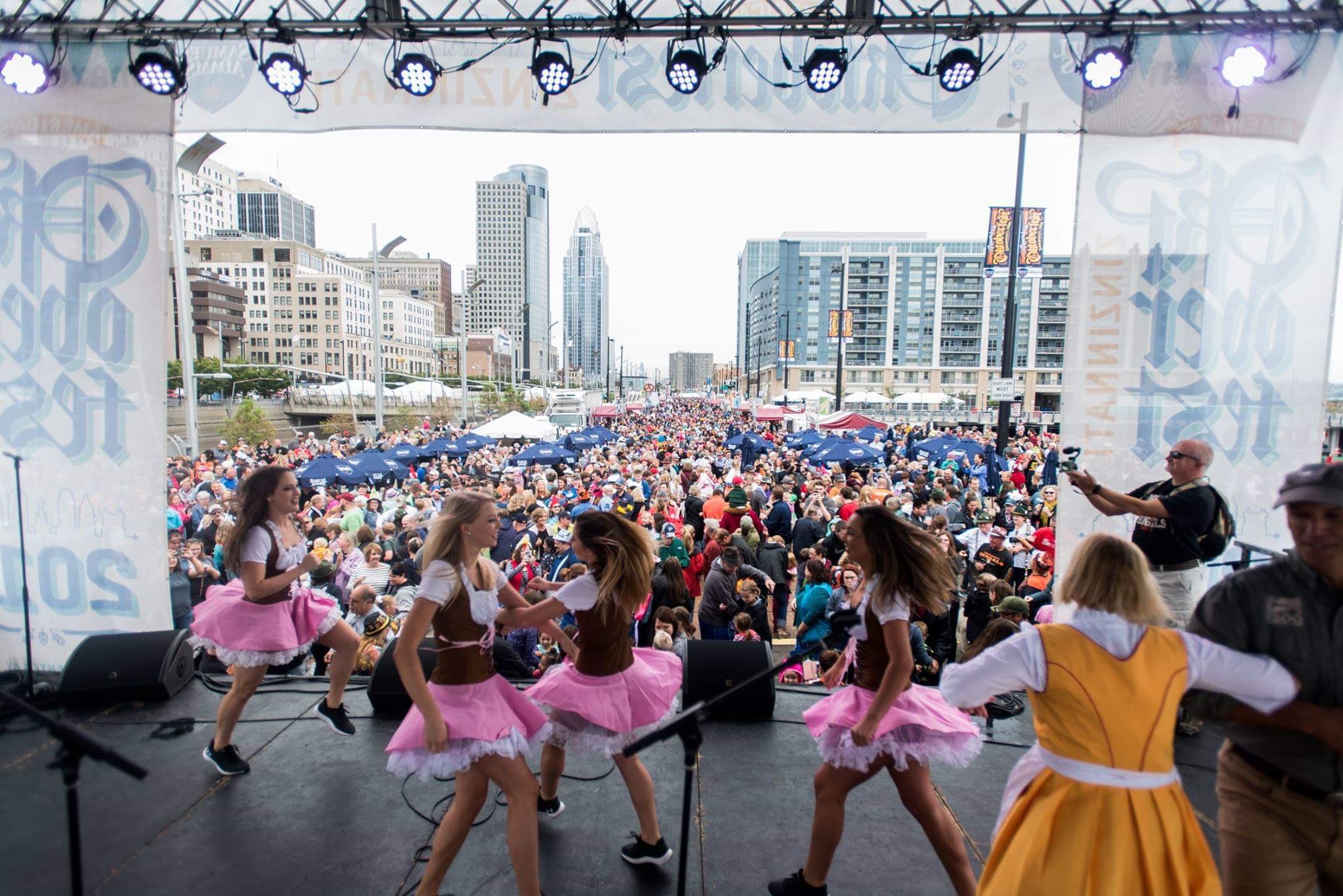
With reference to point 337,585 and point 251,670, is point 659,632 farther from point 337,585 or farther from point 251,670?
point 337,585

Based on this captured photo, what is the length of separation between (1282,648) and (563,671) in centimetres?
246

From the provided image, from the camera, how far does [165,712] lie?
14.5 feet

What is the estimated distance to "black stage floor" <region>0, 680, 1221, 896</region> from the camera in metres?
2.87

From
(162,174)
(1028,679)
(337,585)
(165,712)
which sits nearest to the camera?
(1028,679)

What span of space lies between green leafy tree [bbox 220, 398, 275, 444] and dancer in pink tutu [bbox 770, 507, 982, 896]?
122ft

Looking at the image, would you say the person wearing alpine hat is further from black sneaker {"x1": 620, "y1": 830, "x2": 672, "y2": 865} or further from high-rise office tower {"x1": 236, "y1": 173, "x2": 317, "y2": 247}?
high-rise office tower {"x1": 236, "y1": 173, "x2": 317, "y2": 247}

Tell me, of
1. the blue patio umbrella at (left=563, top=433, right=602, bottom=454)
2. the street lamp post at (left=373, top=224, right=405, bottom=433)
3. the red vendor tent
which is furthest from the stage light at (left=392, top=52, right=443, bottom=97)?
the red vendor tent

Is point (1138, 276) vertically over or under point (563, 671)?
over

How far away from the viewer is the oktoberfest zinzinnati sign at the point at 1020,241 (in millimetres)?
13328

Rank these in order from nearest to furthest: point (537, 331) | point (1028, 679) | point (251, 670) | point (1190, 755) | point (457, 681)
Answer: point (1028, 679), point (457, 681), point (251, 670), point (1190, 755), point (537, 331)

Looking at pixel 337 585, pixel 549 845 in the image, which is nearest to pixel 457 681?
pixel 549 845

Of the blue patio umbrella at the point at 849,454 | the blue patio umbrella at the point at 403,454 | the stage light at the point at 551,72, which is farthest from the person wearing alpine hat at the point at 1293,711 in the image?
the blue patio umbrella at the point at 403,454

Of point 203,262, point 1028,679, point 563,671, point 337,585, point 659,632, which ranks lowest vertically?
point 337,585

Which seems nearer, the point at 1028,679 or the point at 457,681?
the point at 1028,679
